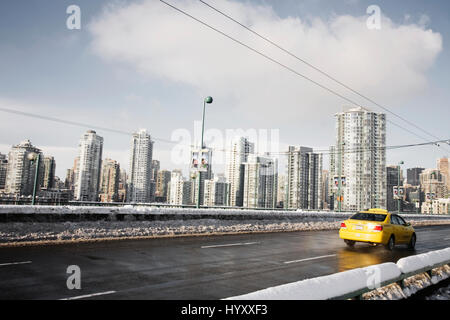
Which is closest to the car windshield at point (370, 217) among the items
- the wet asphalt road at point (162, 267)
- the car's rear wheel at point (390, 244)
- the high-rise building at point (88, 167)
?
the car's rear wheel at point (390, 244)

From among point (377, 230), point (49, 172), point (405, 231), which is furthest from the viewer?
point (49, 172)

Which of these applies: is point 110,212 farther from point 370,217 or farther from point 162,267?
point 370,217

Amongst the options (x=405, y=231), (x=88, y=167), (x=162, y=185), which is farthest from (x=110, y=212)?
(x=162, y=185)

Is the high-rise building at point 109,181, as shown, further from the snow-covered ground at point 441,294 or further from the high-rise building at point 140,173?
the snow-covered ground at point 441,294

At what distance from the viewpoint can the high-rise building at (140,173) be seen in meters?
98.8

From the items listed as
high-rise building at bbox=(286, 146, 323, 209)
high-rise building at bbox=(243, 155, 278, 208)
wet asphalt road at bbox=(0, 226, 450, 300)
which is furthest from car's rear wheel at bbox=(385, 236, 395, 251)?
high-rise building at bbox=(243, 155, 278, 208)

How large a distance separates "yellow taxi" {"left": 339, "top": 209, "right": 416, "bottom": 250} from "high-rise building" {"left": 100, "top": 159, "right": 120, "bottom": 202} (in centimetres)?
11400

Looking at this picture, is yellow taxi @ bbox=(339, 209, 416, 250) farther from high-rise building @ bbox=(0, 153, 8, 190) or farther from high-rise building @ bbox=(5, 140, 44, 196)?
high-rise building @ bbox=(0, 153, 8, 190)

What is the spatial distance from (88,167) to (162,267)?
102 m

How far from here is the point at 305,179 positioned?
90.6m

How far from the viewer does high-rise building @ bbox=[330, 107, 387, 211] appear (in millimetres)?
71875

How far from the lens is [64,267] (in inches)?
315
